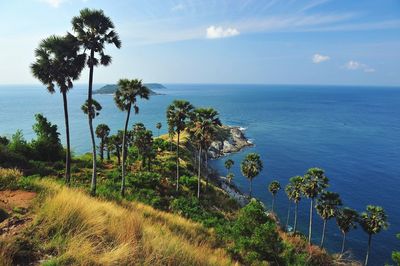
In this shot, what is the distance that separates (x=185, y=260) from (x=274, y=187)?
5616cm

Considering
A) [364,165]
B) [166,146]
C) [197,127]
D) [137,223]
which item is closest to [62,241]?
[137,223]

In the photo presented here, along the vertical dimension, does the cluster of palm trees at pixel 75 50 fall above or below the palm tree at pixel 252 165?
above

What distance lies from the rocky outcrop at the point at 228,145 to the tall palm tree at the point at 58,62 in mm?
82834

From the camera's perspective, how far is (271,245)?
71.5 ft

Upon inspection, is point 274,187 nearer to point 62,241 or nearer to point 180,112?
point 180,112

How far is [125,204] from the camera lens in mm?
15297

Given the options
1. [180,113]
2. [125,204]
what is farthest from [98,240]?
[180,113]

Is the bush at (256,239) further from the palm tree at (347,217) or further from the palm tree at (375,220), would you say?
the palm tree at (347,217)

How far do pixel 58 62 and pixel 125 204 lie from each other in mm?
18652

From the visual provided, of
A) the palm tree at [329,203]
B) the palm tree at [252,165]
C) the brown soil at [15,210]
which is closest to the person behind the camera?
the brown soil at [15,210]

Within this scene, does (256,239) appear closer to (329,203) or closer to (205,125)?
(205,125)

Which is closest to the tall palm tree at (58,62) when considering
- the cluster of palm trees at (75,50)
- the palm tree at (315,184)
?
the cluster of palm trees at (75,50)

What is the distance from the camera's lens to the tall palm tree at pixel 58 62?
88.9 feet

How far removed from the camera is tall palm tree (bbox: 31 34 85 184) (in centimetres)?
2709
